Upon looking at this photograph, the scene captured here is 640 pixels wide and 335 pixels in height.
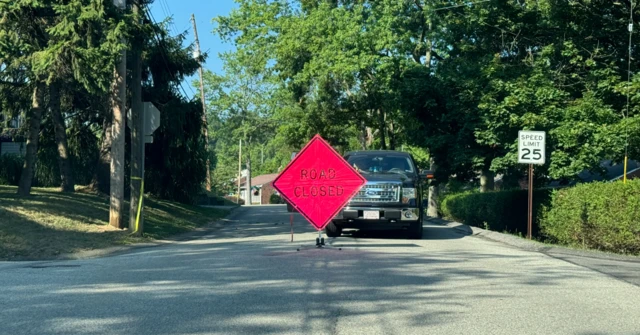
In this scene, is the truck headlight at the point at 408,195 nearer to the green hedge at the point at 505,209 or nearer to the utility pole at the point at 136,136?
the green hedge at the point at 505,209

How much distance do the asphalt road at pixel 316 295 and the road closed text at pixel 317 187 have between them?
45.6 inches

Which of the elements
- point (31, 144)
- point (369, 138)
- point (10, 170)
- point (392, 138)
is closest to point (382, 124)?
point (392, 138)

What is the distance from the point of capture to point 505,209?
2183cm

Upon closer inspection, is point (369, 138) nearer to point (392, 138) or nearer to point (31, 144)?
point (392, 138)

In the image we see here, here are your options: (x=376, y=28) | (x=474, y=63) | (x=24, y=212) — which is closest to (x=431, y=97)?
(x=474, y=63)

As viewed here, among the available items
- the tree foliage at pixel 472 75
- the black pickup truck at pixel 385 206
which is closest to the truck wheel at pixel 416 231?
the black pickup truck at pixel 385 206

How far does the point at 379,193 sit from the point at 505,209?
27.4ft

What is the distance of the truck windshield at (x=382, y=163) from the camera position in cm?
1625

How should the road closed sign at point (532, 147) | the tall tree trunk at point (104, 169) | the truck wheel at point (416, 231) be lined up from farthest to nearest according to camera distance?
the tall tree trunk at point (104, 169)
the road closed sign at point (532, 147)
the truck wheel at point (416, 231)

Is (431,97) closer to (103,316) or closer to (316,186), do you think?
(316,186)

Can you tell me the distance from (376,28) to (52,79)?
17.7 m

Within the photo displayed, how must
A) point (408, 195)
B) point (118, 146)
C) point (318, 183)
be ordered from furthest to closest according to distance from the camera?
point (118, 146) → point (408, 195) → point (318, 183)

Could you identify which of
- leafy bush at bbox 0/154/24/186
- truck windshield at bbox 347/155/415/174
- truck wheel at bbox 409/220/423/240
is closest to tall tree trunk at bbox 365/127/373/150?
leafy bush at bbox 0/154/24/186

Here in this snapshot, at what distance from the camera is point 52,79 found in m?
17.3
